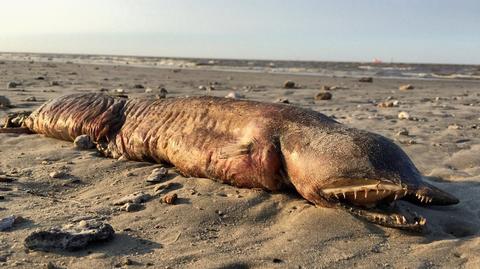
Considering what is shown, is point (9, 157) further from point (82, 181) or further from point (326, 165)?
point (326, 165)

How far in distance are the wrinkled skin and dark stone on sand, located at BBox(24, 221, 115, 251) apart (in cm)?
149

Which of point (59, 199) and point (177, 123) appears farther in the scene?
point (177, 123)

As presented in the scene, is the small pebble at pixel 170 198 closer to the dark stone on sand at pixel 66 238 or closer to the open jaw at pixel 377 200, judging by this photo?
the dark stone on sand at pixel 66 238

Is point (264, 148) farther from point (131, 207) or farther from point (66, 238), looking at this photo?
point (66, 238)

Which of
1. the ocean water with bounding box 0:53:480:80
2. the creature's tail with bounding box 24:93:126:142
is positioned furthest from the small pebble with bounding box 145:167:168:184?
the ocean water with bounding box 0:53:480:80

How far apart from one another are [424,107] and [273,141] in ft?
25.0

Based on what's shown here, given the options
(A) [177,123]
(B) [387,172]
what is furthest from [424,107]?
(B) [387,172]

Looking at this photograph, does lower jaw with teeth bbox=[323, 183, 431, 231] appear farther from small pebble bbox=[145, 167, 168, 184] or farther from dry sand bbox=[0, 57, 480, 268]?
small pebble bbox=[145, 167, 168, 184]

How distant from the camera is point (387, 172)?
11.5 ft

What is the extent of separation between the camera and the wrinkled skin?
356cm

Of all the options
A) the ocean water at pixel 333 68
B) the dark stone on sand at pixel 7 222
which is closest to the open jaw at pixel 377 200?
the dark stone on sand at pixel 7 222

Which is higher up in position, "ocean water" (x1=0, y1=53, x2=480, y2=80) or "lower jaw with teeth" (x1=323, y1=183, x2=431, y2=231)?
"lower jaw with teeth" (x1=323, y1=183, x2=431, y2=231)

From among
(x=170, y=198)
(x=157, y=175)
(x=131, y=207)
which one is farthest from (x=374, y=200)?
(x=157, y=175)

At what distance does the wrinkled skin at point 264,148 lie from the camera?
140 inches
